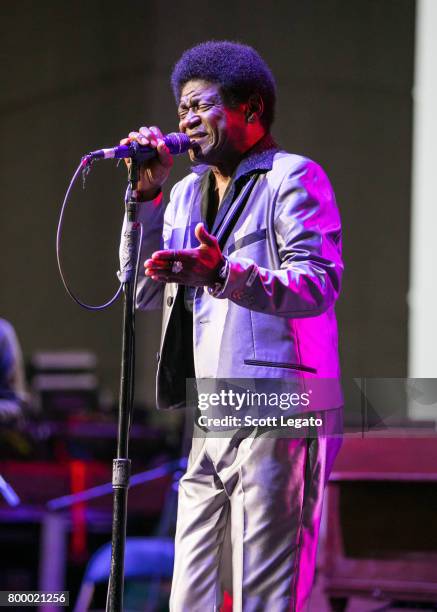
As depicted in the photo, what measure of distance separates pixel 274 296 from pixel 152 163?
40 centimetres

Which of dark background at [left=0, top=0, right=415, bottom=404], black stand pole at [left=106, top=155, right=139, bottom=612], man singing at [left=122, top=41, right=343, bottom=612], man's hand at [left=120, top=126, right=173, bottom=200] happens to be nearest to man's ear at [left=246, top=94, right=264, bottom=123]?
man singing at [left=122, top=41, right=343, bottom=612]

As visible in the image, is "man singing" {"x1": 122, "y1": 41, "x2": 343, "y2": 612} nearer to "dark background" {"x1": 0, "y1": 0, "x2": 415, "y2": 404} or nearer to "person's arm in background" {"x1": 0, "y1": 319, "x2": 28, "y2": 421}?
"dark background" {"x1": 0, "y1": 0, "x2": 415, "y2": 404}

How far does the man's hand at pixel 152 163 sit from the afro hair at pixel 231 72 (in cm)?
20

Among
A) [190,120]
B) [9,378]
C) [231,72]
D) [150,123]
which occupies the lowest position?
[9,378]

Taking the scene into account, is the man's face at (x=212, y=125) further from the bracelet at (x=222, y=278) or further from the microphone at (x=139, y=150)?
the bracelet at (x=222, y=278)

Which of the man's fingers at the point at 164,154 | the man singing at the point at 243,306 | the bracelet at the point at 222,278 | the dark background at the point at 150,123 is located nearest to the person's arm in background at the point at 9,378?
the dark background at the point at 150,123

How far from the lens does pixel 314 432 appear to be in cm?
187

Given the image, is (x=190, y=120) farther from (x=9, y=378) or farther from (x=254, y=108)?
(x=9, y=378)

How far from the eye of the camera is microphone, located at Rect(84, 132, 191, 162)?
1.79 metres

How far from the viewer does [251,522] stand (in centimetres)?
180

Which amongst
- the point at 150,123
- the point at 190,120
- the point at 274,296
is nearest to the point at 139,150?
the point at 190,120

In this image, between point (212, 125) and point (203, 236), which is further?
point (212, 125)

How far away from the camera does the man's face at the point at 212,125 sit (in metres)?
1.97

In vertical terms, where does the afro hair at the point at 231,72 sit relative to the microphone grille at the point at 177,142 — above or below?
above
